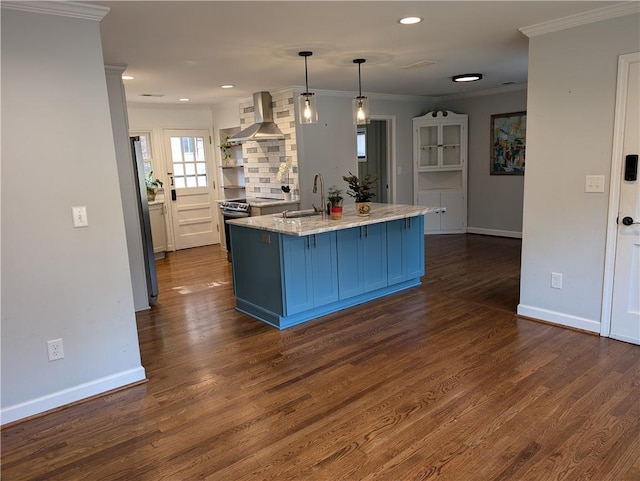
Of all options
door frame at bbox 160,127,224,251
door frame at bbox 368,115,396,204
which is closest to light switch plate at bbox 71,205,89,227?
door frame at bbox 160,127,224,251

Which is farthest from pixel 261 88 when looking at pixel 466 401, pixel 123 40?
pixel 466 401

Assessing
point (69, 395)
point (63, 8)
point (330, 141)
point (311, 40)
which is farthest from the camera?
point (330, 141)

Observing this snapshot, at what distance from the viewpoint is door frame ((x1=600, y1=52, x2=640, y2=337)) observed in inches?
121

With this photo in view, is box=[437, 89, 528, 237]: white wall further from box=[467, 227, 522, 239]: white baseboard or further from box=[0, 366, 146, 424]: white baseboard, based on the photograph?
box=[0, 366, 146, 424]: white baseboard

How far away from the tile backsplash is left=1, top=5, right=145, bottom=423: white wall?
350cm

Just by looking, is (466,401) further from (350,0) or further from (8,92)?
(8,92)

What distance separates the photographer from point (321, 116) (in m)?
6.27

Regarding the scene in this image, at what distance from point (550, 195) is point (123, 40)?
11.5 feet

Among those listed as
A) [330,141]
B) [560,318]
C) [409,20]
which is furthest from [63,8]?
[330,141]

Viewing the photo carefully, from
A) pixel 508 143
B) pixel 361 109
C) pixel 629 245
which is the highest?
pixel 361 109

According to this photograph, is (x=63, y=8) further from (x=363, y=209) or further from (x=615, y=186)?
(x=615, y=186)

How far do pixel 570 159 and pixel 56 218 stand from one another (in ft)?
11.7

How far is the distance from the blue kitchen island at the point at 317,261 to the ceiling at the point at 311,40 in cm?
148

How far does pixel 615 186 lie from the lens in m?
3.20
